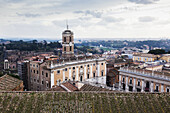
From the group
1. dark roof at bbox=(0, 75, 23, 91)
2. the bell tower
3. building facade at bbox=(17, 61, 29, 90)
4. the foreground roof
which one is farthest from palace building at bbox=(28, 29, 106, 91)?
the foreground roof

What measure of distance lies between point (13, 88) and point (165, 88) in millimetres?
25647

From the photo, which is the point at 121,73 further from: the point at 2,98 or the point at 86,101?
the point at 2,98

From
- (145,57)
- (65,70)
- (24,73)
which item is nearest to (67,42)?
(65,70)

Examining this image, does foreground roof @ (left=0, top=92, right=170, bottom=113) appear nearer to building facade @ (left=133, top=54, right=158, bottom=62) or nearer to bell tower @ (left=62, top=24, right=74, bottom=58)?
bell tower @ (left=62, top=24, right=74, bottom=58)

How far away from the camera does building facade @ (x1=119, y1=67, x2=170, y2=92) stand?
3250 cm

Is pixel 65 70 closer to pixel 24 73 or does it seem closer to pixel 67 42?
pixel 67 42

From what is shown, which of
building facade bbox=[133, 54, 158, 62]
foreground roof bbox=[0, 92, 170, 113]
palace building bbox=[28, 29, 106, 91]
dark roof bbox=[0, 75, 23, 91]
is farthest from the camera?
building facade bbox=[133, 54, 158, 62]

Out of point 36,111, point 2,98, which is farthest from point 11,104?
point 36,111

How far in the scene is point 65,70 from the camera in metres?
38.8

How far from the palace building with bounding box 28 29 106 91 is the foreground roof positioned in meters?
18.4

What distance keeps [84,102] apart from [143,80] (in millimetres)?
23341

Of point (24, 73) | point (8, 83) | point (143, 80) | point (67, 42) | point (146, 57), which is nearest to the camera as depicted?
point (8, 83)

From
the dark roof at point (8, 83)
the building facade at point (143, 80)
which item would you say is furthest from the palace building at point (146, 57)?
the dark roof at point (8, 83)

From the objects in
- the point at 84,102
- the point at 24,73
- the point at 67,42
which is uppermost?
the point at 67,42
